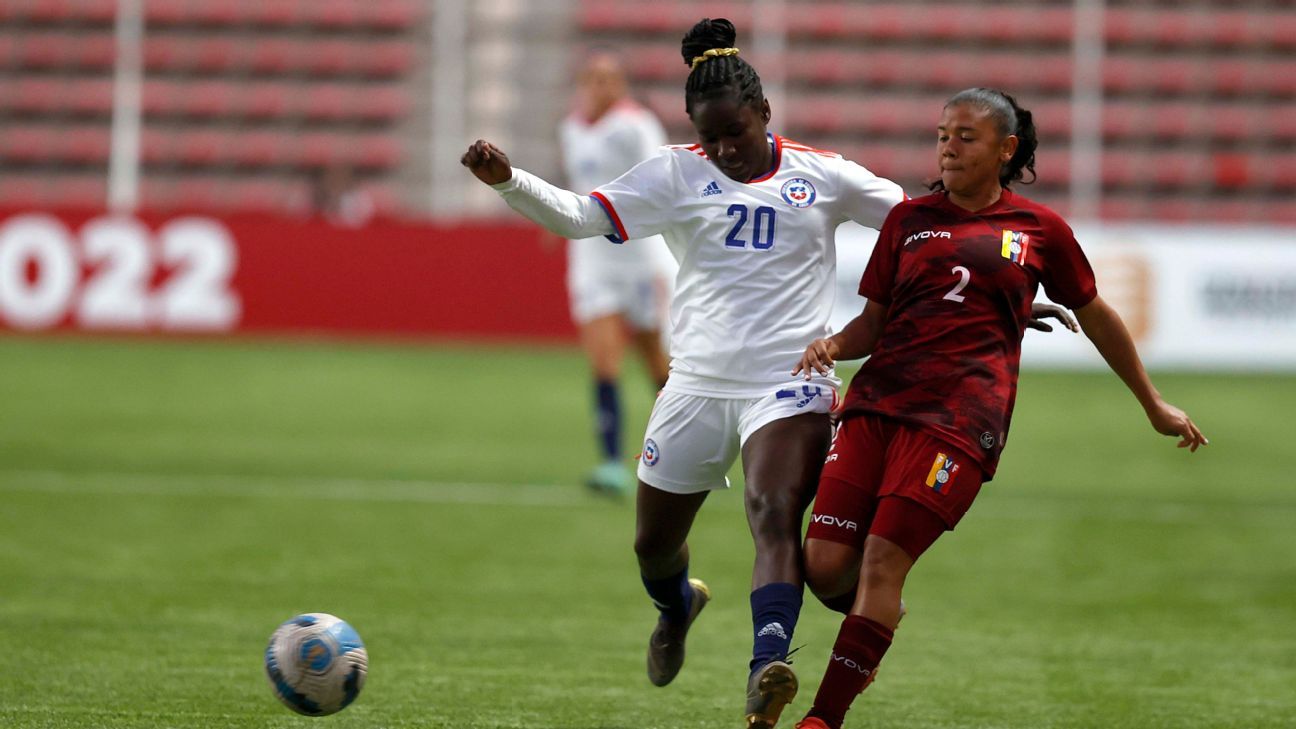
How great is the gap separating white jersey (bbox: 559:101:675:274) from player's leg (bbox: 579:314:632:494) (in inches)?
11.4

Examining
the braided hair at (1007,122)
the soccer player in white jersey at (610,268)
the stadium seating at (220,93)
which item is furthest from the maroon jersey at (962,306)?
the stadium seating at (220,93)

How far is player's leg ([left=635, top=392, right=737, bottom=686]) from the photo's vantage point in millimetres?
5117

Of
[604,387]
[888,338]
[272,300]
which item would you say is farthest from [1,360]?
[888,338]

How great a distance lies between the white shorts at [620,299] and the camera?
1017cm

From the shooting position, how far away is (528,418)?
13.3m

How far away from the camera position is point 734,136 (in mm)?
4992

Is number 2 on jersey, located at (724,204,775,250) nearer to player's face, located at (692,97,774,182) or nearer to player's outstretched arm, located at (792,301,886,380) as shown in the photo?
player's face, located at (692,97,774,182)

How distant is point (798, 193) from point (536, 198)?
78 cm

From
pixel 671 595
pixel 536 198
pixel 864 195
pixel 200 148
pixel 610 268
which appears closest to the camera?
pixel 536 198

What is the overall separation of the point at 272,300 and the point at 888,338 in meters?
13.7

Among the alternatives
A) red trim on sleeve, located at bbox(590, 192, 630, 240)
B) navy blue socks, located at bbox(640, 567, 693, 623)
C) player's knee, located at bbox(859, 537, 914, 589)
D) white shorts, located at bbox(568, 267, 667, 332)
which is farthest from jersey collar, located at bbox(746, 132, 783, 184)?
white shorts, located at bbox(568, 267, 667, 332)

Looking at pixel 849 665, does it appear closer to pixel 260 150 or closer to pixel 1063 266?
pixel 1063 266

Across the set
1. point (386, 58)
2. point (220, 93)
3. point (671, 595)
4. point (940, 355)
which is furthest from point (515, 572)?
point (220, 93)

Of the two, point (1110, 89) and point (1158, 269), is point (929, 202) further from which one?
point (1110, 89)
